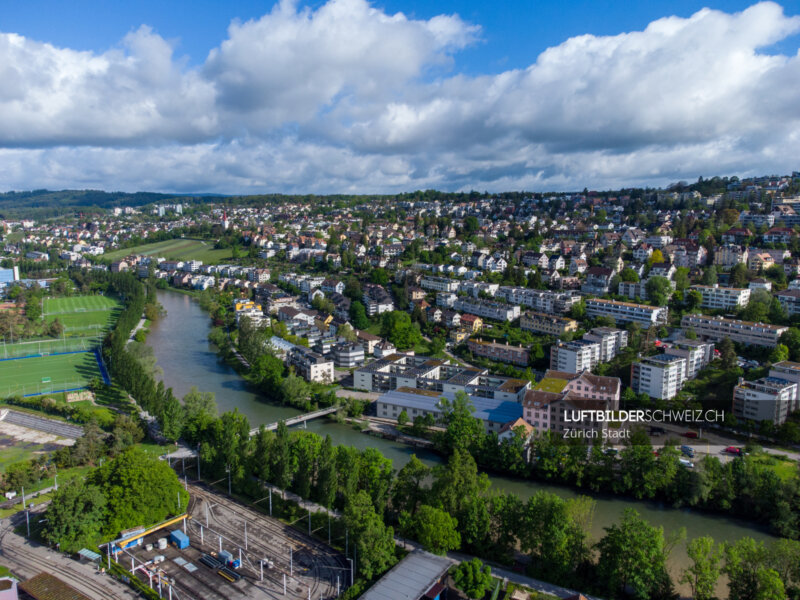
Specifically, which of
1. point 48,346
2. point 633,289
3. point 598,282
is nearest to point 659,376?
point 633,289

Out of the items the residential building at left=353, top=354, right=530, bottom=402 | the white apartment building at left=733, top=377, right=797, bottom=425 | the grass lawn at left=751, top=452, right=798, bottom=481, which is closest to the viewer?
the grass lawn at left=751, top=452, right=798, bottom=481

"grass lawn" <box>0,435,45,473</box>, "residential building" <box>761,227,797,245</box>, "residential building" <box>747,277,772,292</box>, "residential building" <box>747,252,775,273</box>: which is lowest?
"grass lawn" <box>0,435,45,473</box>

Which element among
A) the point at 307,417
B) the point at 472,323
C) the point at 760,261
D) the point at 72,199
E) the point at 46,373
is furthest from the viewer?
the point at 72,199

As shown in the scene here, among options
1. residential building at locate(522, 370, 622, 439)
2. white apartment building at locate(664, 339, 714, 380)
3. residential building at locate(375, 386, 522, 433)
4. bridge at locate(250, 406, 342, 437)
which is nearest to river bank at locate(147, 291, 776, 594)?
bridge at locate(250, 406, 342, 437)

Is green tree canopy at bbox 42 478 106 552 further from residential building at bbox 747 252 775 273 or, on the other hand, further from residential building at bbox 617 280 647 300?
residential building at bbox 747 252 775 273

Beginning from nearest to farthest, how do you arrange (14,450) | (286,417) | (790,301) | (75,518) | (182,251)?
(75,518) → (14,450) → (286,417) → (790,301) → (182,251)

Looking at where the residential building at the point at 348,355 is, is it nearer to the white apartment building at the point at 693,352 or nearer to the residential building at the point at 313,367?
the residential building at the point at 313,367

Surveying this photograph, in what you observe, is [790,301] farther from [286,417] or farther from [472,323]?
[286,417]
